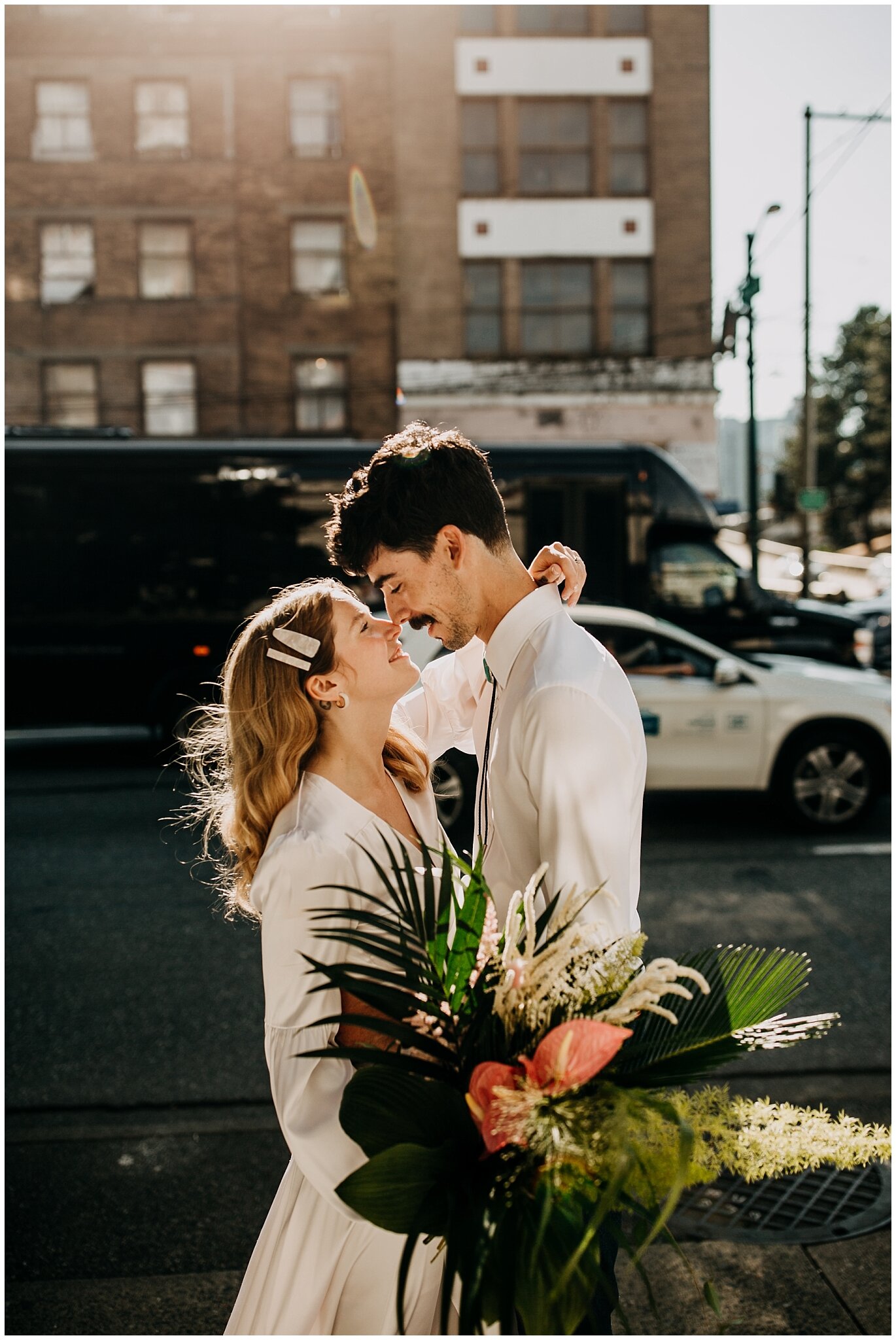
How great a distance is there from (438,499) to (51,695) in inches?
450

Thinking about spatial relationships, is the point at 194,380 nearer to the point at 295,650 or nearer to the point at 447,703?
the point at 447,703

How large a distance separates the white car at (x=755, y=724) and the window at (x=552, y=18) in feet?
74.3

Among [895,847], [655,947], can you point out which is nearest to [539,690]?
[895,847]

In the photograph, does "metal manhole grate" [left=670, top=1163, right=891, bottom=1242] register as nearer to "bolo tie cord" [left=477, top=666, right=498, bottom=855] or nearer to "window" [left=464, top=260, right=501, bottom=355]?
"bolo tie cord" [left=477, top=666, right=498, bottom=855]

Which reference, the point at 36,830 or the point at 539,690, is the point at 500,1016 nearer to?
the point at 539,690

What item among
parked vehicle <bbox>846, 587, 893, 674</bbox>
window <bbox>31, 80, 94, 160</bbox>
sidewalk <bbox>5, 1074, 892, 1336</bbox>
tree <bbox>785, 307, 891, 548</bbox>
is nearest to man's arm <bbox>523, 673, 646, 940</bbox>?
sidewalk <bbox>5, 1074, 892, 1336</bbox>

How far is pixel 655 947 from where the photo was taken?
6.12 metres

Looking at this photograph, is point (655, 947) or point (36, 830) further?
point (36, 830)

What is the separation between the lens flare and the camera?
2680 centimetres

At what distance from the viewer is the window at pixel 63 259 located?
26828 mm

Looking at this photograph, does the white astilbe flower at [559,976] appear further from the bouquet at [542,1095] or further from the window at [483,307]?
the window at [483,307]

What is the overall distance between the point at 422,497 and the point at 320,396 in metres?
25.4

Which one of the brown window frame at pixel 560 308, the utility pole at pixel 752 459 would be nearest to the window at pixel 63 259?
the brown window frame at pixel 560 308

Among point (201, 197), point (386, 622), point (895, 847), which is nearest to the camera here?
point (386, 622)
